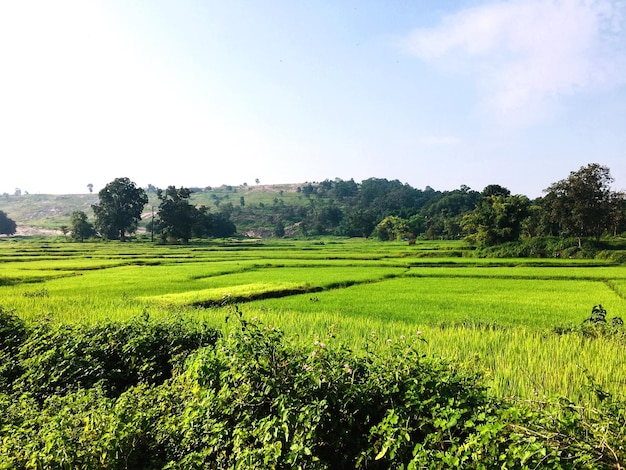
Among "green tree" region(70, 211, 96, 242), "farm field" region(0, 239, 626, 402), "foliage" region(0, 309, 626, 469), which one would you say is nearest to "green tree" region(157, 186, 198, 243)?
"green tree" region(70, 211, 96, 242)

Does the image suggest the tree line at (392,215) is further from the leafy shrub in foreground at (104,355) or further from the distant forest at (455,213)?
the leafy shrub in foreground at (104,355)

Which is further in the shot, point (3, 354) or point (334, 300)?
point (334, 300)

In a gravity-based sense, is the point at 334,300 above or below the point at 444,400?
below

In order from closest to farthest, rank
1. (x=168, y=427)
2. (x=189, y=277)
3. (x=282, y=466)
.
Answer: (x=282, y=466)
(x=168, y=427)
(x=189, y=277)

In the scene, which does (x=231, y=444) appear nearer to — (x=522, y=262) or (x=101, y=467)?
(x=101, y=467)

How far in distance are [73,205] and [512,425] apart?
194162 mm

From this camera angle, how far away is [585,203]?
122 ft

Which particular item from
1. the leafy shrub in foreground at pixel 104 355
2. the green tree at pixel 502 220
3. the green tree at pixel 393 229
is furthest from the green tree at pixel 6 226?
the leafy shrub in foreground at pixel 104 355

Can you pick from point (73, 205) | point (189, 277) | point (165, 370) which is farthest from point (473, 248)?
point (73, 205)

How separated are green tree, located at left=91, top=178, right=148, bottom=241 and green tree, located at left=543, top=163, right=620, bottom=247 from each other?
69338mm

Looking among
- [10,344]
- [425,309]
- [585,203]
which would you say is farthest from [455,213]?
[10,344]

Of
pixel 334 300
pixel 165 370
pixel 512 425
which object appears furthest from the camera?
pixel 334 300

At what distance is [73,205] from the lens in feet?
546

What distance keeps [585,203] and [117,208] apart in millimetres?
72702
